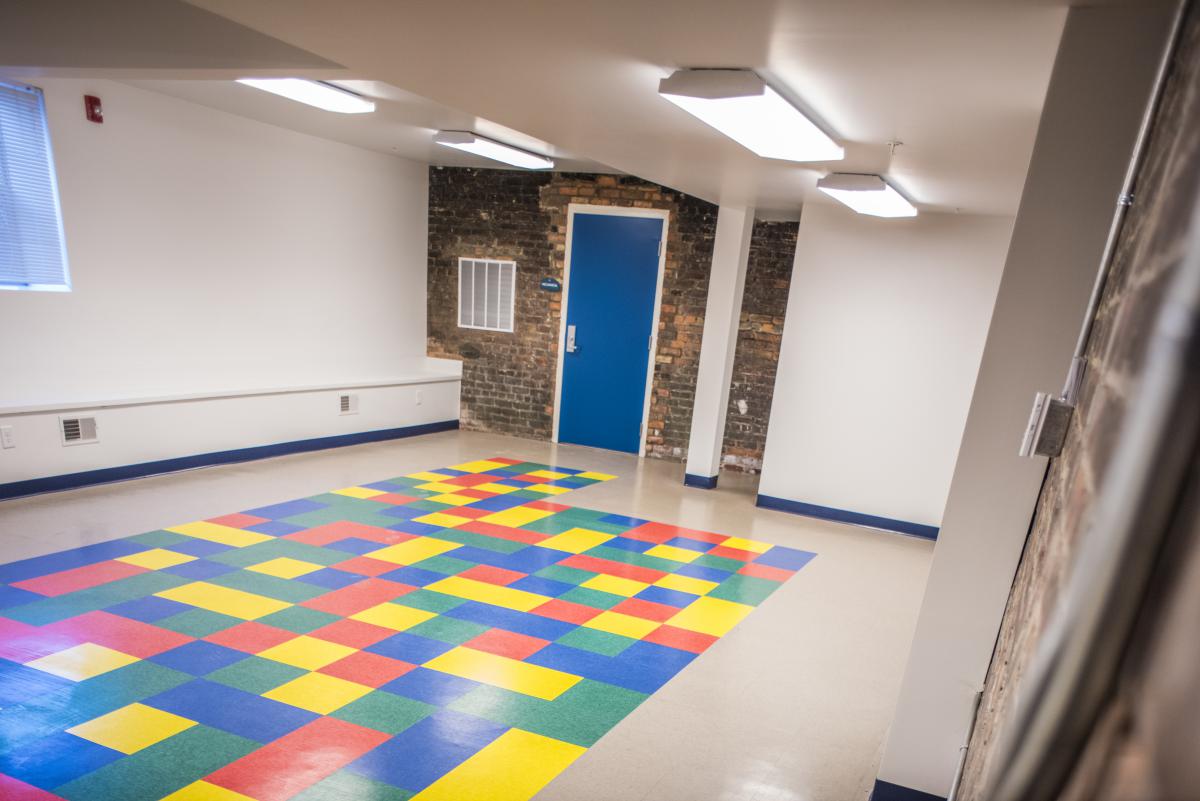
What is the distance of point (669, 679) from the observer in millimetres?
3746

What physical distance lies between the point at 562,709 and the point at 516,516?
2911 mm

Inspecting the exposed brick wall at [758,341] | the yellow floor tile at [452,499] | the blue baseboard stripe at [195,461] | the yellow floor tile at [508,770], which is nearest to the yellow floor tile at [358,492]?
the yellow floor tile at [452,499]

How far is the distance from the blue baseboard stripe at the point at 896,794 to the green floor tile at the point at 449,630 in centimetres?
211

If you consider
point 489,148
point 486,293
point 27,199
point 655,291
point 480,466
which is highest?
point 489,148

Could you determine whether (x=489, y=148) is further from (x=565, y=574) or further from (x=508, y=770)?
(x=508, y=770)

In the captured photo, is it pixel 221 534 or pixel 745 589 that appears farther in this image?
pixel 221 534

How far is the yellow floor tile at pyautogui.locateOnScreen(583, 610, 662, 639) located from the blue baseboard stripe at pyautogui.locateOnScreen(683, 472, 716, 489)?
3.46m

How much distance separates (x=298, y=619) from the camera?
4051 mm

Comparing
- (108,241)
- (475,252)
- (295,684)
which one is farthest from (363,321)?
(295,684)

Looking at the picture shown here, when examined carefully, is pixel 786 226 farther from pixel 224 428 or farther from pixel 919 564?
pixel 224 428

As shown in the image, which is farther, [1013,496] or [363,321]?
[363,321]

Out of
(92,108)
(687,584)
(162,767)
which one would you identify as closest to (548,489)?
(687,584)

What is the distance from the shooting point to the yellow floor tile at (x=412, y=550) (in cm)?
505

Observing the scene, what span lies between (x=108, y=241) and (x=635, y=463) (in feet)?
18.3
